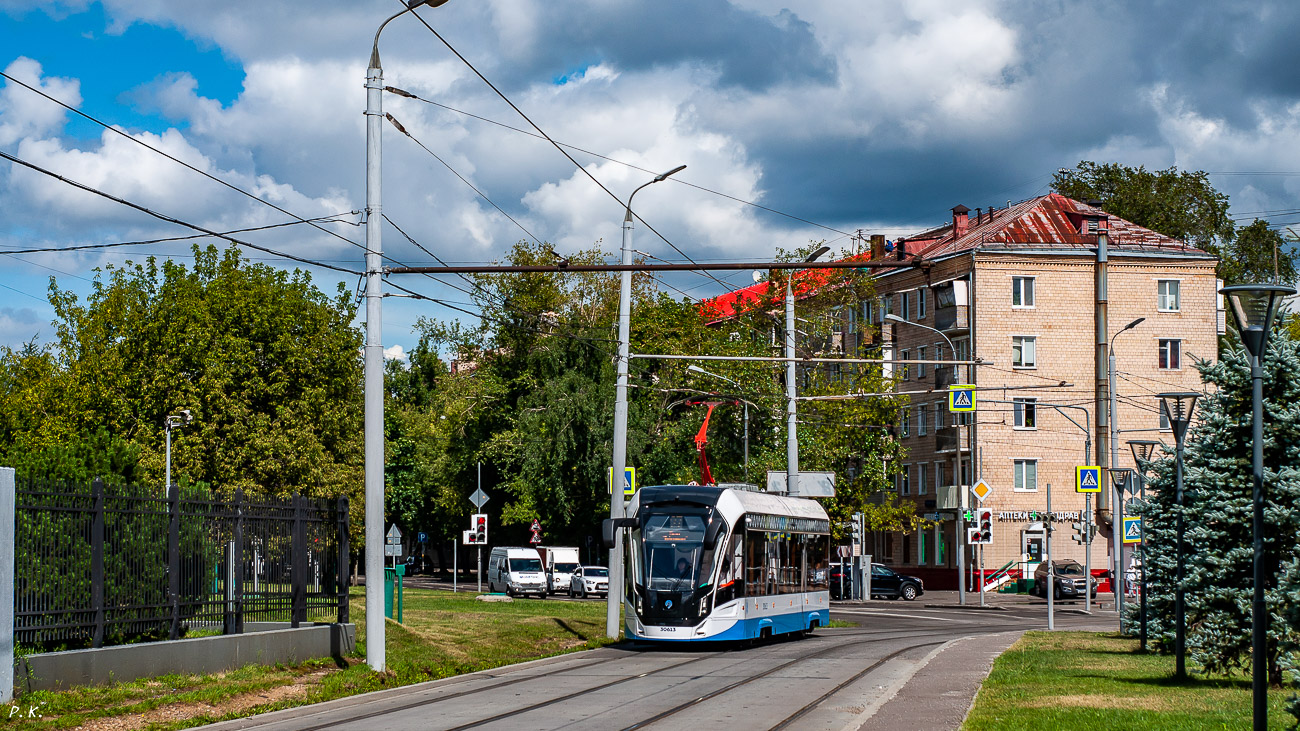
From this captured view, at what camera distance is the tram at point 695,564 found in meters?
25.3

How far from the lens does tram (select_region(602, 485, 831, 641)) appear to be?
25328mm

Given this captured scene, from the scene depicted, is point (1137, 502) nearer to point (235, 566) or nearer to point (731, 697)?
point (731, 697)

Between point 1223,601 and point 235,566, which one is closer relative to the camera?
point 1223,601

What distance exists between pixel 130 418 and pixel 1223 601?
42585mm

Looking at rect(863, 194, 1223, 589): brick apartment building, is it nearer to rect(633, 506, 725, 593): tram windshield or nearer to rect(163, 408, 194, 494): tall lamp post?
rect(163, 408, 194, 494): tall lamp post

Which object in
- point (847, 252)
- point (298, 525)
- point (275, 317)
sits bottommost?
point (298, 525)

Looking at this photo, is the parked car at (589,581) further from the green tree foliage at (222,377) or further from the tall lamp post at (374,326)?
the tall lamp post at (374,326)

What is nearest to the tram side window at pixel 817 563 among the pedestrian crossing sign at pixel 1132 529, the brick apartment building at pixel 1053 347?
the pedestrian crossing sign at pixel 1132 529

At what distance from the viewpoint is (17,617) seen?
46.7ft

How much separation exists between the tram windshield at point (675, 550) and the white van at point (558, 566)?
1328 inches

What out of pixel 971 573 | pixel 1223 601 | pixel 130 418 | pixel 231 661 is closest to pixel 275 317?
pixel 130 418

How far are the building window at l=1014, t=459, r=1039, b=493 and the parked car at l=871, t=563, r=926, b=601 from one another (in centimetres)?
1106

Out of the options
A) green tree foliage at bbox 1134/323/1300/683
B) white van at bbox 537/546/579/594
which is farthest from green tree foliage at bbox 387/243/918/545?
green tree foliage at bbox 1134/323/1300/683

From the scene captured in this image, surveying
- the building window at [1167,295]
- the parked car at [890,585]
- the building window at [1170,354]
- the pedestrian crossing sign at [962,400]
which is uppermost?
the building window at [1167,295]
